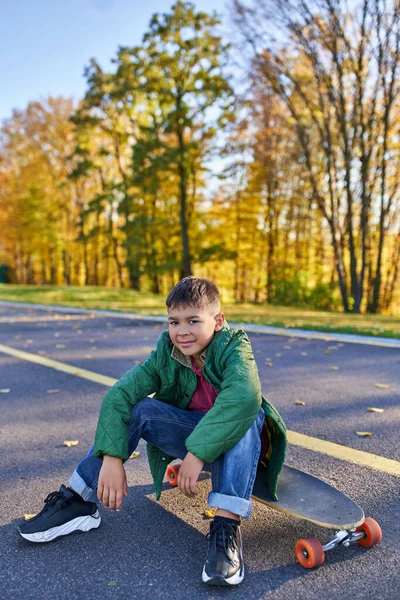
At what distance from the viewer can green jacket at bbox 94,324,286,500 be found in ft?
7.01

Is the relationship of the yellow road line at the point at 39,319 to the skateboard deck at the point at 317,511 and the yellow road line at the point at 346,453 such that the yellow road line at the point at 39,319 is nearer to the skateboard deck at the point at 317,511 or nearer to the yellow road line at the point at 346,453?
the yellow road line at the point at 346,453

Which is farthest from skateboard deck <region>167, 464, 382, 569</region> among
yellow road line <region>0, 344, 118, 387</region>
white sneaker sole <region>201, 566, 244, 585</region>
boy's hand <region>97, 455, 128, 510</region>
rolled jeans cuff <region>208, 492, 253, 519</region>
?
yellow road line <region>0, 344, 118, 387</region>

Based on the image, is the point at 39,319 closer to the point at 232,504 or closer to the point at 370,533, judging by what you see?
the point at 232,504

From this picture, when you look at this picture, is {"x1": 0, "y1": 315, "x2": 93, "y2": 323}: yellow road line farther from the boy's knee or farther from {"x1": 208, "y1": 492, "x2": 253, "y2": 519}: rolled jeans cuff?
{"x1": 208, "y1": 492, "x2": 253, "y2": 519}: rolled jeans cuff

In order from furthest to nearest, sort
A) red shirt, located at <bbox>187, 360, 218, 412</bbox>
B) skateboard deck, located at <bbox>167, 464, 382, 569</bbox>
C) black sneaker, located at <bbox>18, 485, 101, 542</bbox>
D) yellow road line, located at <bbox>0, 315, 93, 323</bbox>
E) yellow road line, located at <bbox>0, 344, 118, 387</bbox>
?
yellow road line, located at <bbox>0, 315, 93, 323</bbox> < yellow road line, located at <bbox>0, 344, 118, 387</bbox> < red shirt, located at <bbox>187, 360, 218, 412</bbox> < black sneaker, located at <bbox>18, 485, 101, 542</bbox> < skateboard deck, located at <bbox>167, 464, 382, 569</bbox>

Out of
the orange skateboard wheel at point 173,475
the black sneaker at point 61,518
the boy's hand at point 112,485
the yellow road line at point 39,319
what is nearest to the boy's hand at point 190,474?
the boy's hand at point 112,485

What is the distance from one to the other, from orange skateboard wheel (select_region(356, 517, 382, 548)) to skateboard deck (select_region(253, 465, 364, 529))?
0.19 feet

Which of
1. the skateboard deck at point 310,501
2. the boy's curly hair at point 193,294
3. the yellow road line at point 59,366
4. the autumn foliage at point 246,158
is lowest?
the yellow road line at point 59,366

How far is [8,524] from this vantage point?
250cm

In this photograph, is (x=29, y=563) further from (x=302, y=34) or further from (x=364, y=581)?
(x=302, y=34)

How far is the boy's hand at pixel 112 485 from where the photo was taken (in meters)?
2.19

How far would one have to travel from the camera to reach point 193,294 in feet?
7.83

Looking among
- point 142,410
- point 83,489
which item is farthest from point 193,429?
point 83,489

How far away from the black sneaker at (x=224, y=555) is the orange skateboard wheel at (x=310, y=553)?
248mm
